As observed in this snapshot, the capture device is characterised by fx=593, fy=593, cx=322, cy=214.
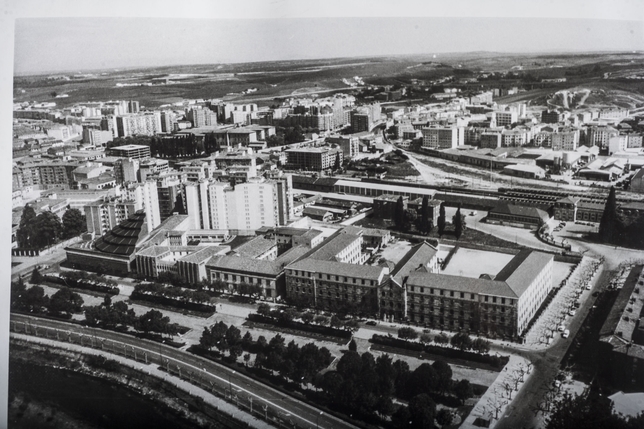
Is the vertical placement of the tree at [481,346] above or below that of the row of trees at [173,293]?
below

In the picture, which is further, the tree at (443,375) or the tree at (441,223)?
the tree at (441,223)

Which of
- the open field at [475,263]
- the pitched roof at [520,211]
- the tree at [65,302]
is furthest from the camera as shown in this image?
the pitched roof at [520,211]

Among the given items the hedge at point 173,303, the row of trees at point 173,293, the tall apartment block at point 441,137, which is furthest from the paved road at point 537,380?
the tall apartment block at point 441,137

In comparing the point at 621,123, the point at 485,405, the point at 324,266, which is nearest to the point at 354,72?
the point at 621,123

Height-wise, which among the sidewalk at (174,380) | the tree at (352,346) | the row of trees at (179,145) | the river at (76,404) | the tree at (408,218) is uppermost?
the row of trees at (179,145)

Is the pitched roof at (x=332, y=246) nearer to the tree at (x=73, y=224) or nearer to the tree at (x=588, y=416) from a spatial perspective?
the tree at (x=588, y=416)

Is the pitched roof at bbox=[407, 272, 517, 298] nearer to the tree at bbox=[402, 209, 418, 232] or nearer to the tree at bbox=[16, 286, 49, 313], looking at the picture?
the tree at bbox=[402, 209, 418, 232]

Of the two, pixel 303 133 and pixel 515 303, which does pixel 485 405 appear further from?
pixel 303 133
